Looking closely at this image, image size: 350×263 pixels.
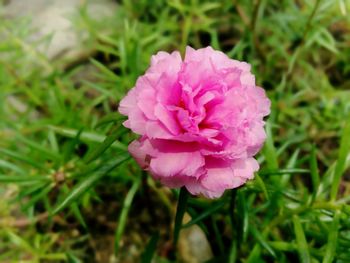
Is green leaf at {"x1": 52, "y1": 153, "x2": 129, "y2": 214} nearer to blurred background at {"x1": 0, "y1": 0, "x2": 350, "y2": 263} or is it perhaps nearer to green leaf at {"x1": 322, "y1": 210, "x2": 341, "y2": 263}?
blurred background at {"x1": 0, "y1": 0, "x2": 350, "y2": 263}

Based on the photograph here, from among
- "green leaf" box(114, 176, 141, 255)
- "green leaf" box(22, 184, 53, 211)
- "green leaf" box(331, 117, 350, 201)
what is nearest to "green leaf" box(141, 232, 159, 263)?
"green leaf" box(114, 176, 141, 255)

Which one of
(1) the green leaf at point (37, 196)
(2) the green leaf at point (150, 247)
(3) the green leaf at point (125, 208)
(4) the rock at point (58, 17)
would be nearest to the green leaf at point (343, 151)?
(2) the green leaf at point (150, 247)

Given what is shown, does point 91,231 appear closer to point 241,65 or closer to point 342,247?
point 342,247

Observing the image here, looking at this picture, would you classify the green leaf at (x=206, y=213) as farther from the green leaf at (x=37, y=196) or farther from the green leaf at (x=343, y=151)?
the green leaf at (x=37, y=196)

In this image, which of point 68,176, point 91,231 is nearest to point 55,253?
point 91,231

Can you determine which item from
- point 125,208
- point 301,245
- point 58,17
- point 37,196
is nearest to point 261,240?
point 301,245

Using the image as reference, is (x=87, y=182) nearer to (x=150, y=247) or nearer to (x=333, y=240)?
(x=150, y=247)
